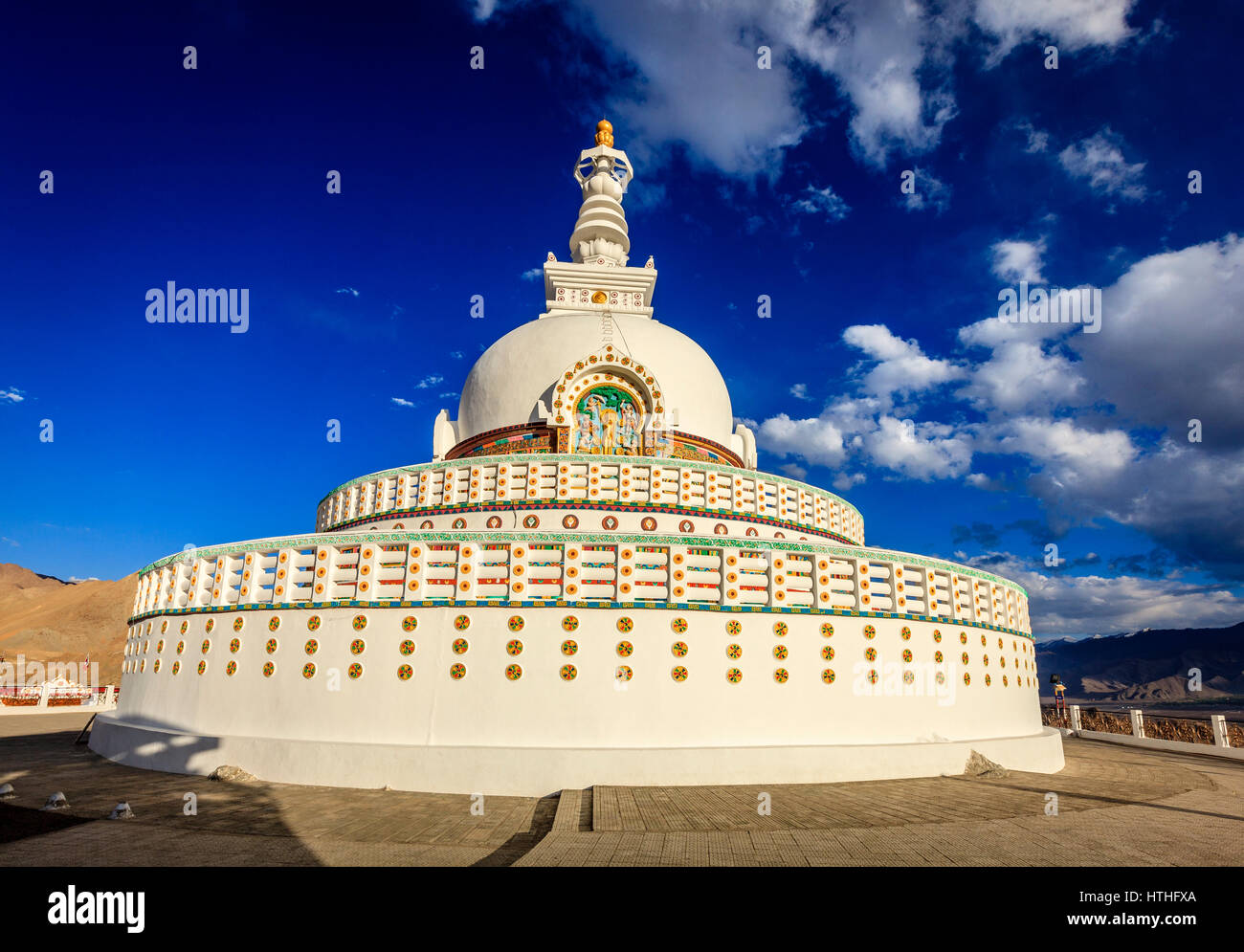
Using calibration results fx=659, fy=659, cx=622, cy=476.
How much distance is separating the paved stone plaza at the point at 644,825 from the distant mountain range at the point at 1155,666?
112770 mm

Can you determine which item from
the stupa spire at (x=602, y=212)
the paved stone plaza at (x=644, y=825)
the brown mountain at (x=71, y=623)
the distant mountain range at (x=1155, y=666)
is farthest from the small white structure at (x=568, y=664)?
the distant mountain range at (x=1155, y=666)

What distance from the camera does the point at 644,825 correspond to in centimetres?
695

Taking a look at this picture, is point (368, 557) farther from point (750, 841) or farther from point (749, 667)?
point (750, 841)

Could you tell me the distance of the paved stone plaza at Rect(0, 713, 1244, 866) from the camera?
5750 millimetres

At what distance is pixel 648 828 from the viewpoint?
6.79 meters

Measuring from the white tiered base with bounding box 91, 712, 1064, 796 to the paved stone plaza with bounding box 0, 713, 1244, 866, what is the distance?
24 cm

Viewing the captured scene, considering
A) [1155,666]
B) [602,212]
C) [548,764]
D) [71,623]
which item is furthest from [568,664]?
[1155,666]

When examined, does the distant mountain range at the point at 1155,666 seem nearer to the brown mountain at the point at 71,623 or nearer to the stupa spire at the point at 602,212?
the stupa spire at the point at 602,212

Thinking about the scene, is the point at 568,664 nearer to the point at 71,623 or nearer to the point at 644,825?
the point at 644,825

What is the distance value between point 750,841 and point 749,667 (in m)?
4.43

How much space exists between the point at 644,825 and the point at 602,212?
2664 cm

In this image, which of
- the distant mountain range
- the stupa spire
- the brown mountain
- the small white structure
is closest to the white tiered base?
the small white structure
